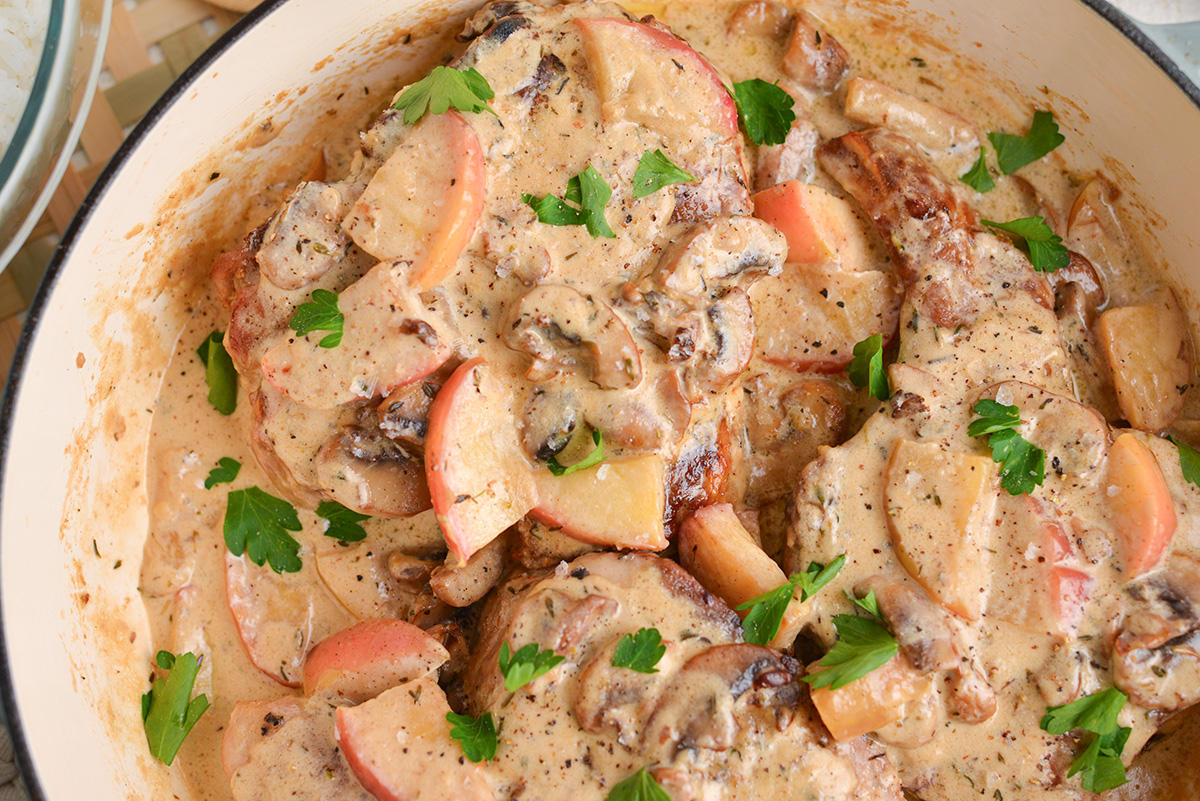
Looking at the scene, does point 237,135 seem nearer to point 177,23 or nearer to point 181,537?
point 177,23

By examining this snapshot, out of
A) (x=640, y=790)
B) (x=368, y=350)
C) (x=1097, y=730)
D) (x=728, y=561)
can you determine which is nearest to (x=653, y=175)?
(x=368, y=350)

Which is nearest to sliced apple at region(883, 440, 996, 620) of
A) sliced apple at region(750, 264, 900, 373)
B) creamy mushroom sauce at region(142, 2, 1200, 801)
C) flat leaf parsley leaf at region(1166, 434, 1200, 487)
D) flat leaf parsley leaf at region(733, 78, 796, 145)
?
creamy mushroom sauce at region(142, 2, 1200, 801)

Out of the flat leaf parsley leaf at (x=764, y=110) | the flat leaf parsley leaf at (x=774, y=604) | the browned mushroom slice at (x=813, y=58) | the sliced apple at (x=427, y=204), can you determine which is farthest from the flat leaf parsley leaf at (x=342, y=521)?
the browned mushroom slice at (x=813, y=58)

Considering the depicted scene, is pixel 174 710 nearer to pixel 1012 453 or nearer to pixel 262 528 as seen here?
pixel 262 528

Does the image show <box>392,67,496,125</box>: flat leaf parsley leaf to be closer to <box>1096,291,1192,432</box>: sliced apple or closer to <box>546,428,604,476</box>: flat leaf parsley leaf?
<box>546,428,604,476</box>: flat leaf parsley leaf

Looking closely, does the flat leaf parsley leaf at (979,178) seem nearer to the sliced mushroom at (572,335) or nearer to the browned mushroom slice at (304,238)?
the sliced mushroom at (572,335)

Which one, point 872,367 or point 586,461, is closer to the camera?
point 586,461
